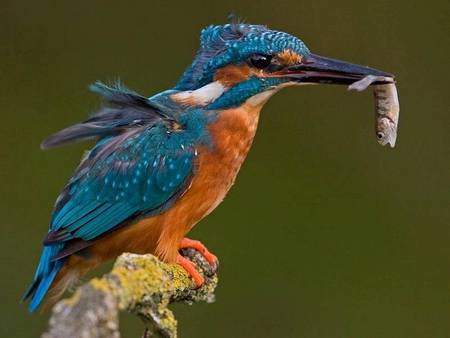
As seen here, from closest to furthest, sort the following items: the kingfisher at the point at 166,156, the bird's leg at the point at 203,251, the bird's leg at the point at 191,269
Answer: the bird's leg at the point at 191,269 < the kingfisher at the point at 166,156 < the bird's leg at the point at 203,251

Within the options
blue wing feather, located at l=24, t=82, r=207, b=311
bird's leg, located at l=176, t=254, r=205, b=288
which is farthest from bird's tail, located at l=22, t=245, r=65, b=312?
bird's leg, located at l=176, t=254, r=205, b=288

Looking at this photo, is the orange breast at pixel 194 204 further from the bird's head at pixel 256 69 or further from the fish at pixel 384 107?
the fish at pixel 384 107

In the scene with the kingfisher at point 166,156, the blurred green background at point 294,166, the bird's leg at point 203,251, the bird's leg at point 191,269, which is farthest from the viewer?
the blurred green background at point 294,166

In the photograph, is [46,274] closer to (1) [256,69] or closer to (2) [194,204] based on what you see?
(2) [194,204]

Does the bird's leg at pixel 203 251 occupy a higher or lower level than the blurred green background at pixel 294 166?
lower

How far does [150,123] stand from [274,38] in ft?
1.37

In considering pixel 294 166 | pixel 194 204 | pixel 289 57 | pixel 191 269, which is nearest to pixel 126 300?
pixel 191 269

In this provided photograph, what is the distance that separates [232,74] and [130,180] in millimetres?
407

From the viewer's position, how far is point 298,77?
3.19 m

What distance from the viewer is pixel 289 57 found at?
10.4 feet

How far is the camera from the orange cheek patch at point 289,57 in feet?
10.4

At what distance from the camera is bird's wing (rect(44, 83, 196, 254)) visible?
3.19 m

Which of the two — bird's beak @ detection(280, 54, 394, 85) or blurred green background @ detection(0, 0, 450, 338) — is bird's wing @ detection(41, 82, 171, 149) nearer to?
bird's beak @ detection(280, 54, 394, 85)

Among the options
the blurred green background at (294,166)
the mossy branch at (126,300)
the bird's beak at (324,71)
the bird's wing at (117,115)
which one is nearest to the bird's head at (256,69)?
the bird's beak at (324,71)
